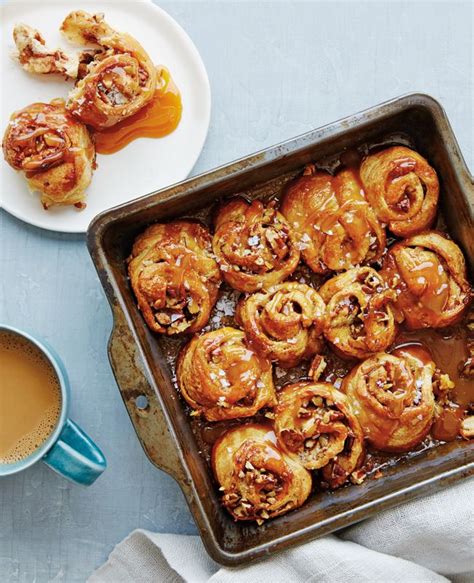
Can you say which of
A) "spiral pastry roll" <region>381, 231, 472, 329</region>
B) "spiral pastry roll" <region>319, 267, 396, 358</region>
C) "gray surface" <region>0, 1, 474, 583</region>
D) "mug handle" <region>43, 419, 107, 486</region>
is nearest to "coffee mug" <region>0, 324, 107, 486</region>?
"mug handle" <region>43, 419, 107, 486</region>

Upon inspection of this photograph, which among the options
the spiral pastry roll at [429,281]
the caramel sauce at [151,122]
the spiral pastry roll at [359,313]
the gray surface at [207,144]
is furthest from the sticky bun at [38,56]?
the spiral pastry roll at [429,281]

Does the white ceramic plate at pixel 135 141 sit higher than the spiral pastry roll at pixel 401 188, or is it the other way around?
the white ceramic plate at pixel 135 141

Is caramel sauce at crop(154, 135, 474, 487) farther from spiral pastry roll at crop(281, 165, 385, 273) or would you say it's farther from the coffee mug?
the coffee mug

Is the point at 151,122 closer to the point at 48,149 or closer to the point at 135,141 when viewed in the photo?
the point at 135,141

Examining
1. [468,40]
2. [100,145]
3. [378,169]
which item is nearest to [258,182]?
[378,169]

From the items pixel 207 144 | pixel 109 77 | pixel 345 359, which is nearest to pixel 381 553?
pixel 345 359

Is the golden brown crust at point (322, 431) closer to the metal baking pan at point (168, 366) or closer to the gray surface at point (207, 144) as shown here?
the metal baking pan at point (168, 366)
